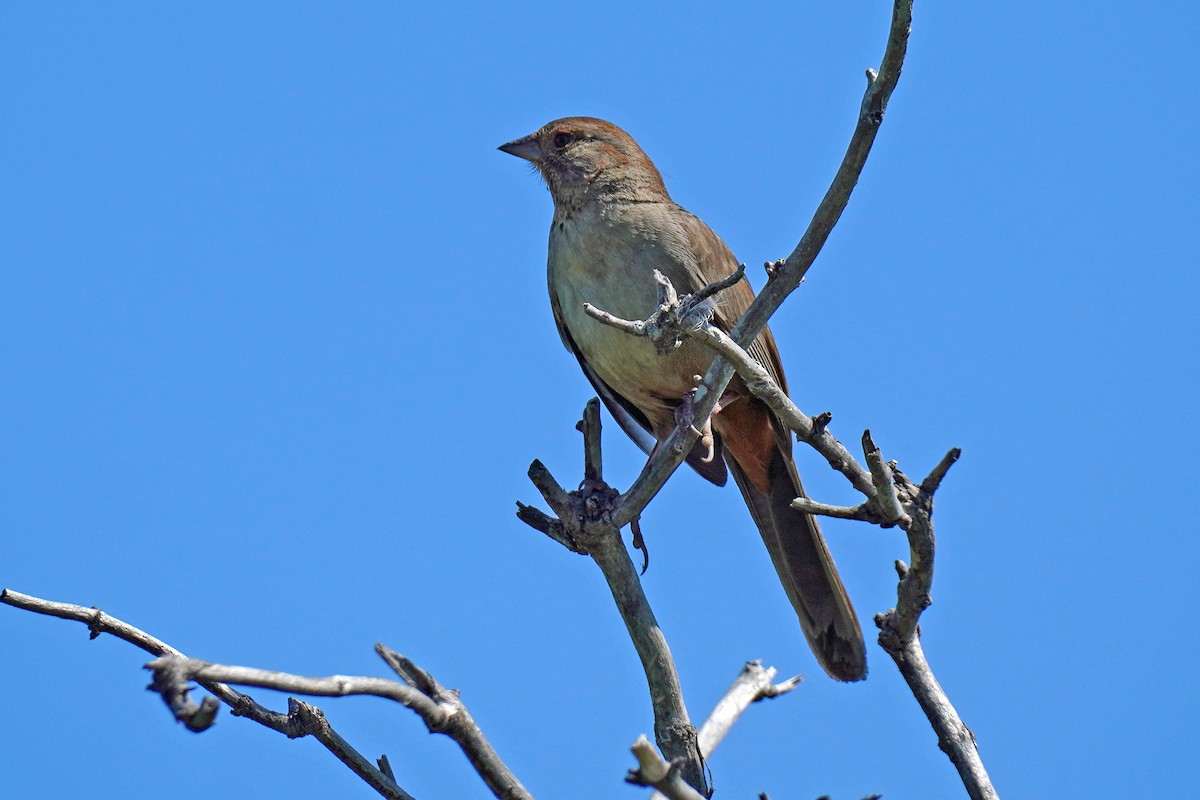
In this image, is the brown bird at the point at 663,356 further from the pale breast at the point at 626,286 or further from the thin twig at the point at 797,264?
the thin twig at the point at 797,264

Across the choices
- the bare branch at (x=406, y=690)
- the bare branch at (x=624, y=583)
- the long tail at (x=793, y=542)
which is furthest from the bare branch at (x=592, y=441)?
the bare branch at (x=406, y=690)

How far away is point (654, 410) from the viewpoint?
667 cm

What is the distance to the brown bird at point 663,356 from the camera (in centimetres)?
608

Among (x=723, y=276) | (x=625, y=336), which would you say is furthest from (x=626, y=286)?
(x=723, y=276)

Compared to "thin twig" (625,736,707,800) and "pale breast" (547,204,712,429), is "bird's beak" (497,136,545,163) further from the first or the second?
"thin twig" (625,736,707,800)

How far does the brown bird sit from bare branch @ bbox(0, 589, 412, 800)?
8.58ft

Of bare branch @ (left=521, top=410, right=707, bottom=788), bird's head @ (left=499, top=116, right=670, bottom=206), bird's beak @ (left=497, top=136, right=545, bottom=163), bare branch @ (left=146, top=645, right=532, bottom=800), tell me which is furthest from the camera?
bird's beak @ (left=497, top=136, right=545, bottom=163)

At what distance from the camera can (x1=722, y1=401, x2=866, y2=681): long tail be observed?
5.89 meters

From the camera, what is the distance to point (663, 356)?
6.04 metres

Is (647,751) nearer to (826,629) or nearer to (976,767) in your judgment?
(976,767)

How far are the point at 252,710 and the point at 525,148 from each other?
411cm

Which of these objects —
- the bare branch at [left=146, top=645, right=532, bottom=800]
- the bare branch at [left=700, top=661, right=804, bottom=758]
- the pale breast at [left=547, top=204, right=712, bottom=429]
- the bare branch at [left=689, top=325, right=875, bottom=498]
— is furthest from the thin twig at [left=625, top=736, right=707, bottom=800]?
the pale breast at [left=547, top=204, right=712, bottom=429]

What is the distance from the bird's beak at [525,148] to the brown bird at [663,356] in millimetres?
166

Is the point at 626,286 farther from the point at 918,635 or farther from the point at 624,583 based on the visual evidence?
the point at 918,635
